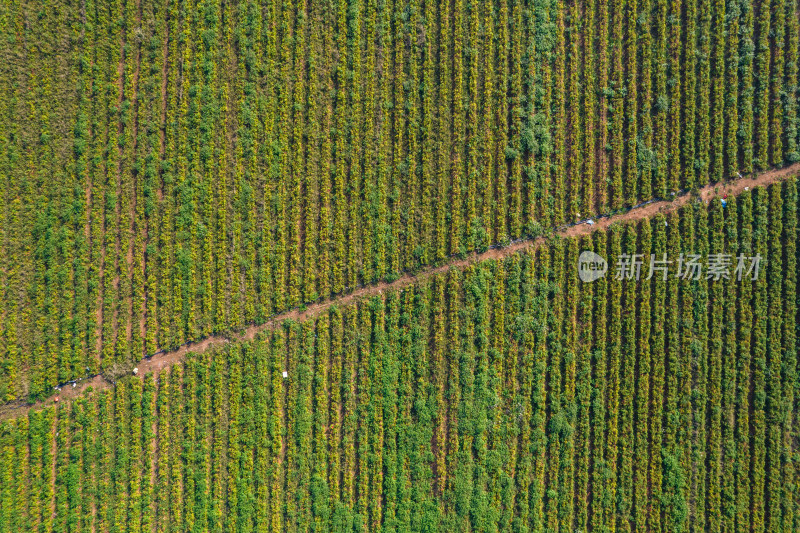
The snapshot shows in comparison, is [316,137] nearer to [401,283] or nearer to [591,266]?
[401,283]

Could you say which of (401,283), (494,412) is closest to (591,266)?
(494,412)

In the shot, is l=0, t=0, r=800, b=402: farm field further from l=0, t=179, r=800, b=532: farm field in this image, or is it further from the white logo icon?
the white logo icon

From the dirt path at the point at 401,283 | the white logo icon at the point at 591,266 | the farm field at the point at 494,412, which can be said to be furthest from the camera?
the white logo icon at the point at 591,266

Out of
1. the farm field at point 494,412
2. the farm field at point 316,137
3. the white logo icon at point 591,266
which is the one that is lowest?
the farm field at point 494,412

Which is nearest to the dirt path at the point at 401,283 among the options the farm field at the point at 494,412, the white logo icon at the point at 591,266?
the farm field at the point at 494,412

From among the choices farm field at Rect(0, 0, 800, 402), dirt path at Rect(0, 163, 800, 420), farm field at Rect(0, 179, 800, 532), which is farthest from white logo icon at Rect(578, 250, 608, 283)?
farm field at Rect(0, 0, 800, 402)

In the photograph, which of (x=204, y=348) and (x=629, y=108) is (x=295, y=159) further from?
(x=629, y=108)

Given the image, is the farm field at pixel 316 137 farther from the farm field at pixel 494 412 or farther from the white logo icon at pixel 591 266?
the white logo icon at pixel 591 266
